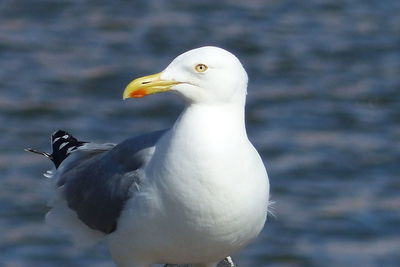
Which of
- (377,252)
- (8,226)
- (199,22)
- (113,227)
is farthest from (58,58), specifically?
(113,227)

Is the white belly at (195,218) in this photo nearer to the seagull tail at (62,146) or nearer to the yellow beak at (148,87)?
the yellow beak at (148,87)

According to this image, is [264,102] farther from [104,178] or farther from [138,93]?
[138,93]

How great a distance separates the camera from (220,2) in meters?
15.7

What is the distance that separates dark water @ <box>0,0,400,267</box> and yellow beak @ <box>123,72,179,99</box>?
582 centimetres

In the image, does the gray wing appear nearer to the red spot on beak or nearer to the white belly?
the white belly

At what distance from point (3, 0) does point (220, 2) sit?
9.22 ft

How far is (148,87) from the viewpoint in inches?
204

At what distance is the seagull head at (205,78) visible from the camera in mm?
5117

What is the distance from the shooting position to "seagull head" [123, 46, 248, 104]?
5.12 m

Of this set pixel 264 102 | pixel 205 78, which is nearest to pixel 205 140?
pixel 205 78

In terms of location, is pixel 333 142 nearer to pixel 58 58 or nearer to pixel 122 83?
pixel 122 83

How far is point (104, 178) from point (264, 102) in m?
7.80

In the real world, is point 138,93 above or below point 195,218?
above

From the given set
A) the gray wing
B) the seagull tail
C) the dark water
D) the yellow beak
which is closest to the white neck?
the yellow beak
